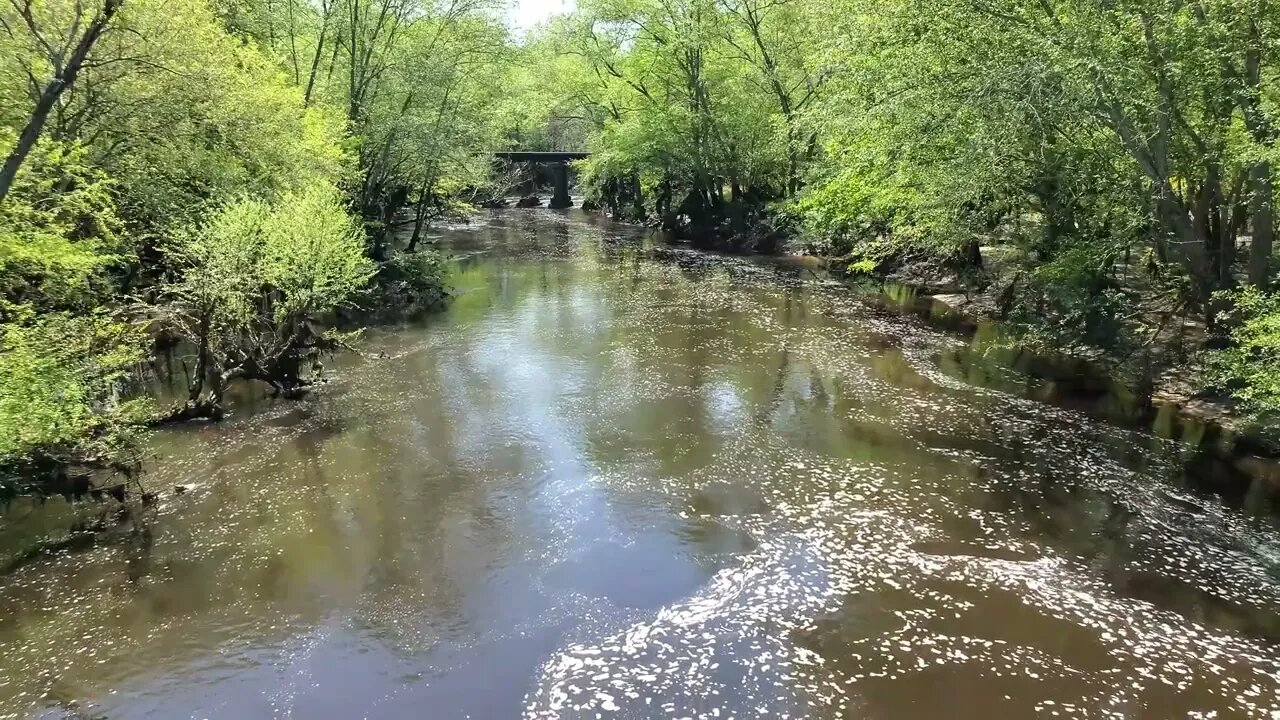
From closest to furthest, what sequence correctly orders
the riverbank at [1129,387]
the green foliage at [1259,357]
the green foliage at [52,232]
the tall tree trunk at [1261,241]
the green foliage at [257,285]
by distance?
the green foliage at [1259,357] → the green foliage at [52,232] → the riverbank at [1129,387] → the tall tree trunk at [1261,241] → the green foliage at [257,285]

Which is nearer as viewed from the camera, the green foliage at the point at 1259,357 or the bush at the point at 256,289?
the green foliage at the point at 1259,357

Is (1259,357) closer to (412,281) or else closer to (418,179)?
(412,281)

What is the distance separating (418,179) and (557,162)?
3934 cm

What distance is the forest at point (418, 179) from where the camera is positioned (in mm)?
13438

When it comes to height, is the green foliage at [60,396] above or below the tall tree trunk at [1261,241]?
below

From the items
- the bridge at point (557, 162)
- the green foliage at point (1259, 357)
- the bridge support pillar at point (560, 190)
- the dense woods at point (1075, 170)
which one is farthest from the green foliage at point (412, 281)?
the bridge support pillar at point (560, 190)

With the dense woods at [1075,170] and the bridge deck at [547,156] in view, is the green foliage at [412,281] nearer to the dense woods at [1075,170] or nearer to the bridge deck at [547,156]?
the dense woods at [1075,170]

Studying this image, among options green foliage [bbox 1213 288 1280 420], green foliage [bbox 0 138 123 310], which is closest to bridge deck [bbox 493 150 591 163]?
green foliage [bbox 0 138 123 310]

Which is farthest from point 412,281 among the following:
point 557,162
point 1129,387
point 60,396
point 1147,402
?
point 557,162

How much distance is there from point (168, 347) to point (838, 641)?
20604mm

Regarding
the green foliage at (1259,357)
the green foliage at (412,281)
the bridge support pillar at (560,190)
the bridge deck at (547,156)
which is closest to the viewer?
the green foliage at (1259,357)

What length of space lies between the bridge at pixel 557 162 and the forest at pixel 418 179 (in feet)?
112

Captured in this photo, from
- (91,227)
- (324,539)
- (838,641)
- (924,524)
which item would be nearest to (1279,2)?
(924,524)

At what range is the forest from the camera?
1344 cm
